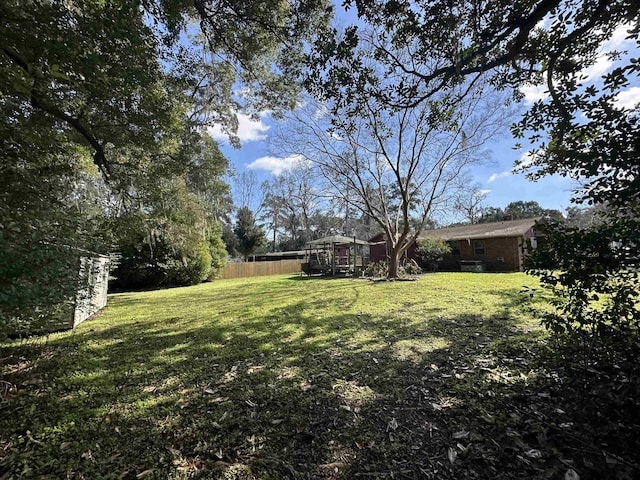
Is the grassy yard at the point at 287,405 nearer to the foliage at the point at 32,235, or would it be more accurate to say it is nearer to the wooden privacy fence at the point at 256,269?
the foliage at the point at 32,235

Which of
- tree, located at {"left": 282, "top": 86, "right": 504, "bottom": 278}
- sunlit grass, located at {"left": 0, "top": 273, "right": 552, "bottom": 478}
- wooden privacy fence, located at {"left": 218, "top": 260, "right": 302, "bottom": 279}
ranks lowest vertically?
sunlit grass, located at {"left": 0, "top": 273, "right": 552, "bottom": 478}

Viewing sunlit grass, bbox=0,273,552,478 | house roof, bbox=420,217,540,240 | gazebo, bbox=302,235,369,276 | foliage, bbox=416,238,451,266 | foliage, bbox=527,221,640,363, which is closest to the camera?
foliage, bbox=527,221,640,363

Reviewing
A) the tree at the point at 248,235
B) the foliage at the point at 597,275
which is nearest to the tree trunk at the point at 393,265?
the foliage at the point at 597,275

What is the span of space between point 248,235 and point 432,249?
51.5 ft

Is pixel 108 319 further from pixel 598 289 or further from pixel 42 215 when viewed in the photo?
pixel 598 289

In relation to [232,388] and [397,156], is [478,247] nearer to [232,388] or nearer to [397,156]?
[397,156]

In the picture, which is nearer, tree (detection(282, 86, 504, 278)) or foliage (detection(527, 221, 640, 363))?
foliage (detection(527, 221, 640, 363))

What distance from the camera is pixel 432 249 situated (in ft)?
59.2

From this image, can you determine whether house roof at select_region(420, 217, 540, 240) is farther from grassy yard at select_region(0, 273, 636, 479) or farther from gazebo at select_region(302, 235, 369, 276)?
grassy yard at select_region(0, 273, 636, 479)

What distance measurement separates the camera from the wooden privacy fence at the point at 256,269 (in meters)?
19.5

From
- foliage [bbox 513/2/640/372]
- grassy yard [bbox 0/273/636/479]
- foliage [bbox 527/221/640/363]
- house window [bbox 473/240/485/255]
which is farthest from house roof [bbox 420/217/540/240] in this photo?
foliage [bbox 527/221/640/363]

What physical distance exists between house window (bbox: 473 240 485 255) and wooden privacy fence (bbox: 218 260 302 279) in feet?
42.1

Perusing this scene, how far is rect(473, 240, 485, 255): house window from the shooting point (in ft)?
60.5

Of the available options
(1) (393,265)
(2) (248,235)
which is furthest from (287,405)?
(2) (248,235)
